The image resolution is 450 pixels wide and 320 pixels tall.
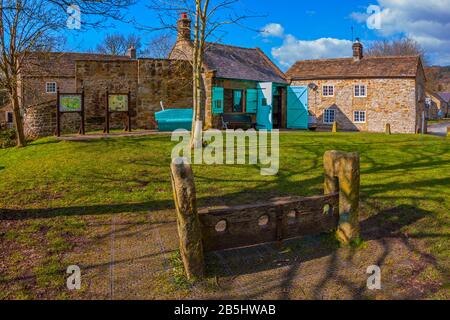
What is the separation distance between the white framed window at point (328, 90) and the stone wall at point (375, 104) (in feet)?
0.86

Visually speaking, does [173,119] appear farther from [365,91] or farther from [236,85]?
[365,91]

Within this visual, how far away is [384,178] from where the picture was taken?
8.28 meters

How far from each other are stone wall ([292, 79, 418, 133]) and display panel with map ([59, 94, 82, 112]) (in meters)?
23.0

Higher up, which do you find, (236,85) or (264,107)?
(236,85)

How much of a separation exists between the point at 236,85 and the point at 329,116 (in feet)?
51.8

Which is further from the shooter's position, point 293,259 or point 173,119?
point 173,119

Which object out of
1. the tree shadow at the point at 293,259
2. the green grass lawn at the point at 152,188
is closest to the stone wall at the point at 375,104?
the green grass lawn at the point at 152,188

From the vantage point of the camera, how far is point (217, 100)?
20.1 m

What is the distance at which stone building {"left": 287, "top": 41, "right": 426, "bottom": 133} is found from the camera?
30.9 m

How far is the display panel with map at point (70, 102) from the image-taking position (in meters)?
16.0

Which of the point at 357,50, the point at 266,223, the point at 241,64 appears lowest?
the point at 266,223

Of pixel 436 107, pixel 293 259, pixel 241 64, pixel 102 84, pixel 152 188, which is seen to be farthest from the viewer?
pixel 436 107

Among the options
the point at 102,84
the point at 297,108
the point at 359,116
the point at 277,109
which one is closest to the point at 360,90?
the point at 359,116
